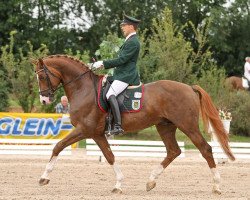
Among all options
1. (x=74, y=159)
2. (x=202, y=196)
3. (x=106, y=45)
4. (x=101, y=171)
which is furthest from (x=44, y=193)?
(x=106, y=45)

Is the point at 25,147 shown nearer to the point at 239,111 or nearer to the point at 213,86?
the point at 239,111

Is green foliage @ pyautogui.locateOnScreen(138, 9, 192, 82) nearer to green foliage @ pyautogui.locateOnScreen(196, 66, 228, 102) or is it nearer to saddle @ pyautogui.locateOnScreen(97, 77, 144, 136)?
green foliage @ pyautogui.locateOnScreen(196, 66, 228, 102)

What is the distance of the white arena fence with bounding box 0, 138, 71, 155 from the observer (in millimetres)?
16250

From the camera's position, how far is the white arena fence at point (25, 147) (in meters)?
16.2

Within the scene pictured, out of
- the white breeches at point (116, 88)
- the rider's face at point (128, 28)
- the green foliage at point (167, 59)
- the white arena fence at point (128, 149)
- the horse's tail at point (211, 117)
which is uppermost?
the rider's face at point (128, 28)

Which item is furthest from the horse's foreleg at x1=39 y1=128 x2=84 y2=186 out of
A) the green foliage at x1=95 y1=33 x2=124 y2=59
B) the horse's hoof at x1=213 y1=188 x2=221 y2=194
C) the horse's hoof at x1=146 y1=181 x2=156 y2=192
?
the green foliage at x1=95 y1=33 x2=124 y2=59

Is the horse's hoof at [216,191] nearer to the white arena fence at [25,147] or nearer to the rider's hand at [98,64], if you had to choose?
the rider's hand at [98,64]

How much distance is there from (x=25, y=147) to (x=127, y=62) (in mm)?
6458

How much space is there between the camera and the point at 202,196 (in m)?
10.0

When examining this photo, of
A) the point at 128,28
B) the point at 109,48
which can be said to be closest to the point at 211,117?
the point at 128,28

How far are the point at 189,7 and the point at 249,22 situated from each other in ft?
12.7

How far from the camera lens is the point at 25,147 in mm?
16312

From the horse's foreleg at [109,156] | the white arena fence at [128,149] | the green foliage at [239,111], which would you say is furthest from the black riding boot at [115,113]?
the green foliage at [239,111]

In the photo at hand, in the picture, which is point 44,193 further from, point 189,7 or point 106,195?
point 189,7
